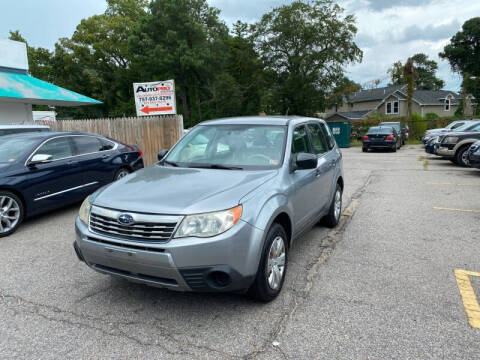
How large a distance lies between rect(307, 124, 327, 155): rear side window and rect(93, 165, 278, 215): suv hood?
1500 millimetres

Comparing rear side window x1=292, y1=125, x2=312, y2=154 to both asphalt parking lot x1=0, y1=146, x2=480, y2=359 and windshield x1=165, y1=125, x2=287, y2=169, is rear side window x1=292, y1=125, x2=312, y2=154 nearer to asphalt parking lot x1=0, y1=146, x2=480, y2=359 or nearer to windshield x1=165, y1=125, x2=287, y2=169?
windshield x1=165, y1=125, x2=287, y2=169

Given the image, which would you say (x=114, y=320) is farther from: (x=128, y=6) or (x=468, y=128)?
(x=128, y=6)

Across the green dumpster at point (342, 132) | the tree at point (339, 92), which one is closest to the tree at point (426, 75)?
the tree at point (339, 92)

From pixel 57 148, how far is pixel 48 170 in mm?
620

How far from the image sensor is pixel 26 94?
14.6m

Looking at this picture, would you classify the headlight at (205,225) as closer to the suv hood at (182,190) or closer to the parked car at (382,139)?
the suv hood at (182,190)

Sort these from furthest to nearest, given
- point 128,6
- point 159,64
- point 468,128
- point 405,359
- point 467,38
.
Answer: point 467,38, point 128,6, point 159,64, point 468,128, point 405,359

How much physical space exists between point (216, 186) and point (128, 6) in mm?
52275

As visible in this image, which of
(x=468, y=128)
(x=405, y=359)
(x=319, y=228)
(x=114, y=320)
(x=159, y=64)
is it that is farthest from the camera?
(x=159, y=64)

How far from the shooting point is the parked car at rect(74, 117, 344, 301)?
290 cm

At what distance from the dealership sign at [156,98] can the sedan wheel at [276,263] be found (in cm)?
1173

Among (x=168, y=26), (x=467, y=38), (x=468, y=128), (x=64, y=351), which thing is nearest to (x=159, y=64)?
(x=168, y=26)

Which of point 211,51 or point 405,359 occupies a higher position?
point 211,51

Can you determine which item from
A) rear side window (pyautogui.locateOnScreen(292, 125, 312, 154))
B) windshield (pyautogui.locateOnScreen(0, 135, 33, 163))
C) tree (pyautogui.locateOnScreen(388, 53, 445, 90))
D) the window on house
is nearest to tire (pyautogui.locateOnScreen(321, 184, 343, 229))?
rear side window (pyautogui.locateOnScreen(292, 125, 312, 154))
